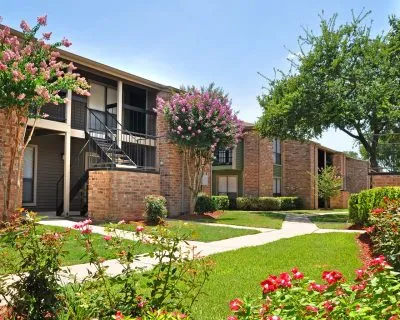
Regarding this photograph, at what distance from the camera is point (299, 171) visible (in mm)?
32781

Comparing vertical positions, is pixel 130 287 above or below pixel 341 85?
below

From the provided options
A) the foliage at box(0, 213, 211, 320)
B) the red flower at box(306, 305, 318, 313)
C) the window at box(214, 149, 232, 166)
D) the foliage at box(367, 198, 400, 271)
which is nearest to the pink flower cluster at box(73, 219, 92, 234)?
the foliage at box(0, 213, 211, 320)

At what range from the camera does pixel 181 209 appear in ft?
62.8

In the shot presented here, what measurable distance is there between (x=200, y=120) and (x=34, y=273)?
14328 mm

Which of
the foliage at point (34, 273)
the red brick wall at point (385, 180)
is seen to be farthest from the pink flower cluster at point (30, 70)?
the red brick wall at point (385, 180)

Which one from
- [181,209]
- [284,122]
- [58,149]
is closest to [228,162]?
[284,122]

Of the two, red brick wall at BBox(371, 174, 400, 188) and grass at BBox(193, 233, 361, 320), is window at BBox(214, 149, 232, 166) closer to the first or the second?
red brick wall at BBox(371, 174, 400, 188)

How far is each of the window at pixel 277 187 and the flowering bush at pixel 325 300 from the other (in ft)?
95.7

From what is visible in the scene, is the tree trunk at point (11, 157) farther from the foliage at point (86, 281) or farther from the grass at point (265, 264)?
the foliage at point (86, 281)

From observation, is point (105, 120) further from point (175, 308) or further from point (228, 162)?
point (175, 308)

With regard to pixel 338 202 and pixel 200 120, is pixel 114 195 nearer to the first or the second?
pixel 200 120

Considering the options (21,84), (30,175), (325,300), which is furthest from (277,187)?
(325,300)

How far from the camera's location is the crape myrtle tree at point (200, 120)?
1764cm

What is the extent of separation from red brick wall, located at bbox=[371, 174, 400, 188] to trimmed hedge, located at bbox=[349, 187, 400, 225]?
3.25m
